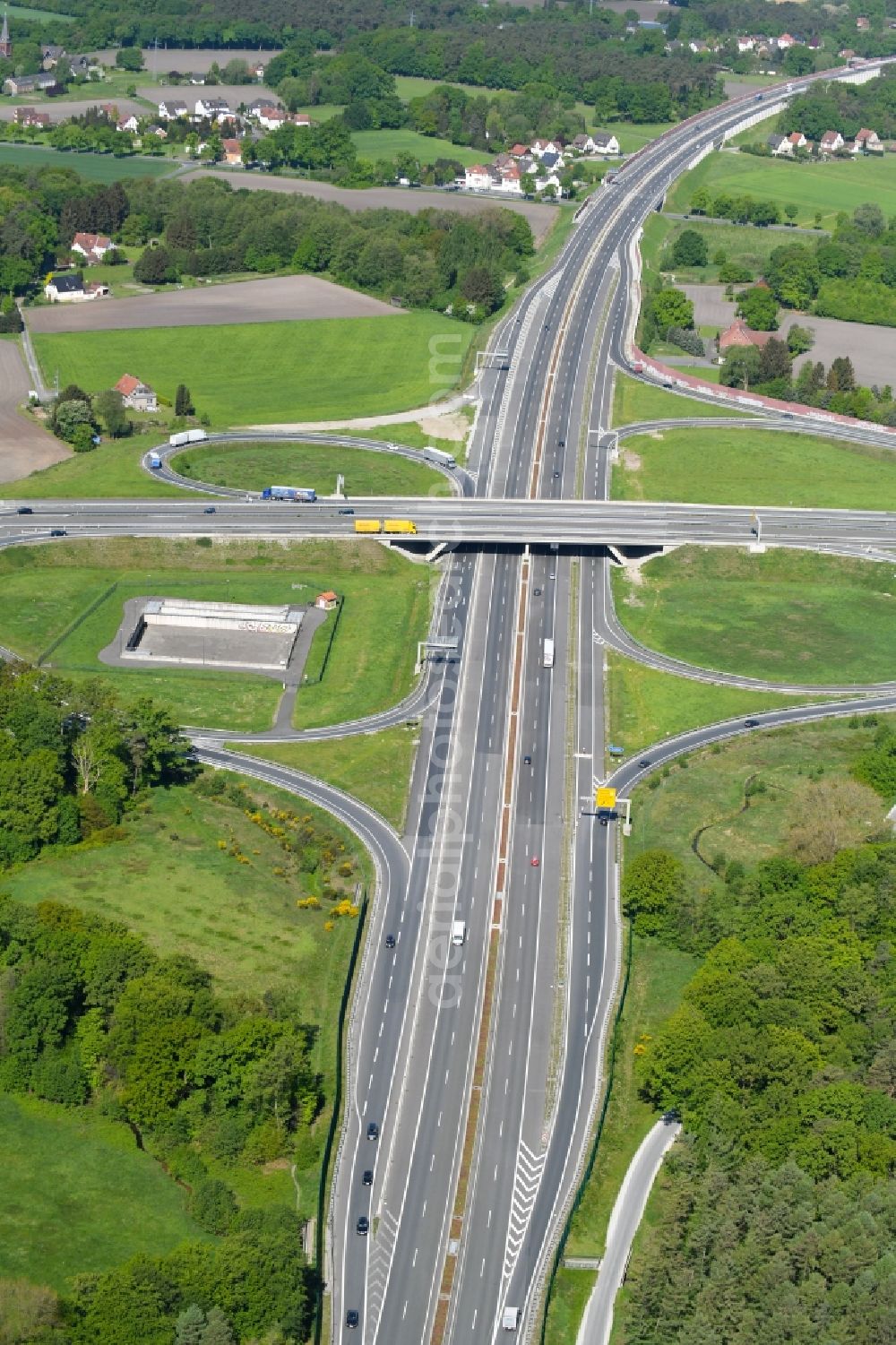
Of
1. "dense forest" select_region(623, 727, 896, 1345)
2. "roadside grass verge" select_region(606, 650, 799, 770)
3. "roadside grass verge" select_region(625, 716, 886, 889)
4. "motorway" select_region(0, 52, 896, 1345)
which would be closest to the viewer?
"dense forest" select_region(623, 727, 896, 1345)

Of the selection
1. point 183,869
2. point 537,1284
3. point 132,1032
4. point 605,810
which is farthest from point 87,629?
point 537,1284

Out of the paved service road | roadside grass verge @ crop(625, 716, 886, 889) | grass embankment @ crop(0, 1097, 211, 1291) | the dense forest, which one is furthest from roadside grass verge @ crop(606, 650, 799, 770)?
grass embankment @ crop(0, 1097, 211, 1291)

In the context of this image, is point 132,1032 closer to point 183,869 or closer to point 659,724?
point 183,869

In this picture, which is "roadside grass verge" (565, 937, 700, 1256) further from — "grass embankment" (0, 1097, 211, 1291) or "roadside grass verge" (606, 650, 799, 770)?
"roadside grass verge" (606, 650, 799, 770)

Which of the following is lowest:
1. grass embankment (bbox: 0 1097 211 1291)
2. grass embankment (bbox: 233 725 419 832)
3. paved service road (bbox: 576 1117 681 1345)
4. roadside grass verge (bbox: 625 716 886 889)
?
paved service road (bbox: 576 1117 681 1345)

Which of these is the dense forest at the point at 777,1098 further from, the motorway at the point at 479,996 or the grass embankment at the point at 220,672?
the grass embankment at the point at 220,672

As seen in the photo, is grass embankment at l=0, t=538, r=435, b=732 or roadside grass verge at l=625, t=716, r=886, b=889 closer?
roadside grass verge at l=625, t=716, r=886, b=889
